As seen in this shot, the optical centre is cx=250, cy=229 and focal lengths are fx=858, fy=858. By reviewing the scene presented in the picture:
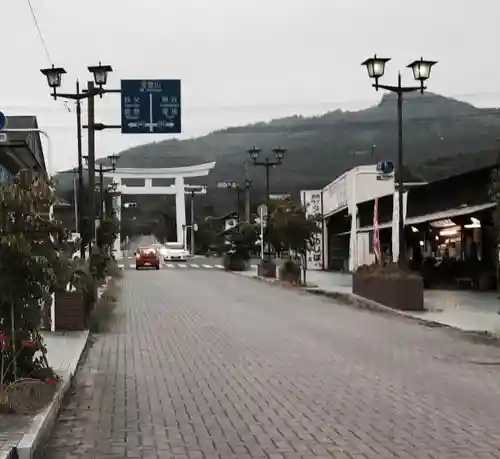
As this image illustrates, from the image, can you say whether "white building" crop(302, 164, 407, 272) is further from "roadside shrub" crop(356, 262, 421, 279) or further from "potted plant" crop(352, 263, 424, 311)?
"potted plant" crop(352, 263, 424, 311)

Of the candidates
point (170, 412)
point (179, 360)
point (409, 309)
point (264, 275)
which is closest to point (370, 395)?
point (170, 412)

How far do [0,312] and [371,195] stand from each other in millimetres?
36415

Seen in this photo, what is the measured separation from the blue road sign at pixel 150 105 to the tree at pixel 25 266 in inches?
603

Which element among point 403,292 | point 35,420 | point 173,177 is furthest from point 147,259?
point 35,420

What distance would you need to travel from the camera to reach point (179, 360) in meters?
13.3

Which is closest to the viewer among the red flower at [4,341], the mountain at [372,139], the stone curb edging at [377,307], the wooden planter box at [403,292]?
the red flower at [4,341]

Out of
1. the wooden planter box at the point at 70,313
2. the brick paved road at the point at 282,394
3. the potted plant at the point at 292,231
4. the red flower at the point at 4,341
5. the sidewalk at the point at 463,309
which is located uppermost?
the potted plant at the point at 292,231

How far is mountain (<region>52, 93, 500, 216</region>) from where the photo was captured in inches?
2030

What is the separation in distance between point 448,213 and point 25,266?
22122mm

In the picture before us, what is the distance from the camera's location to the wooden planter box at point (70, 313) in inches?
672

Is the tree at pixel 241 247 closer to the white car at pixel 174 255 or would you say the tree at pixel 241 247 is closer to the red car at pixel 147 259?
the red car at pixel 147 259

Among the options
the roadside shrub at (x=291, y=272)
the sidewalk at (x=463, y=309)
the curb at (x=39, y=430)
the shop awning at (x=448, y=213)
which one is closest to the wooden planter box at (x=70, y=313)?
the curb at (x=39, y=430)

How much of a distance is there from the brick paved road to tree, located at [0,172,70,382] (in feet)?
2.83

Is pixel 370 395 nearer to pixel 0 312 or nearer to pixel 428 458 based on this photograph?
pixel 428 458
